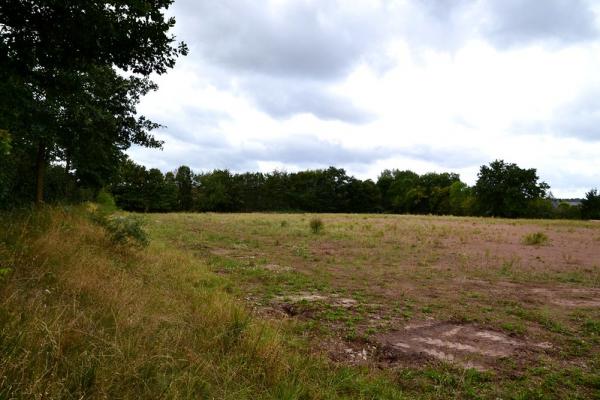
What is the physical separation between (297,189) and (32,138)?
87616mm

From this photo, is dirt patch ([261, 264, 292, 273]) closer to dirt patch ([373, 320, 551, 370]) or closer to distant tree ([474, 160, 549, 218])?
dirt patch ([373, 320, 551, 370])

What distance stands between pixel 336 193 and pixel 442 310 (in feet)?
296

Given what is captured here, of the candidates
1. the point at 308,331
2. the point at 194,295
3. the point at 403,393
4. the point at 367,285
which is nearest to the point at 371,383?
the point at 403,393

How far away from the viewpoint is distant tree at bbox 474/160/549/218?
7206 cm

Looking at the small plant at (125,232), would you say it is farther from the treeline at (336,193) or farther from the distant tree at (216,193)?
the distant tree at (216,193)

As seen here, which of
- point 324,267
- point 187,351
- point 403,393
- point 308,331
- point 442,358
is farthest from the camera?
point 324,267

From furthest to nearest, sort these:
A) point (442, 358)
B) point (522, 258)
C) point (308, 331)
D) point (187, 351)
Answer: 1. point (522, 258)
2. point (308, 331)
3. point (442, 358)
4. point (187, 351)

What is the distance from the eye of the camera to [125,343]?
3.53 meters

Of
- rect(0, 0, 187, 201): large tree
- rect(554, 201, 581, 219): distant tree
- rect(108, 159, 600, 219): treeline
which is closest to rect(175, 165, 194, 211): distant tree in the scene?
rect(108, 159, 600, 219): treeline

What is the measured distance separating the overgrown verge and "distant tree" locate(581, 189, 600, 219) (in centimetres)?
7770

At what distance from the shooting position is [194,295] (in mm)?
6570

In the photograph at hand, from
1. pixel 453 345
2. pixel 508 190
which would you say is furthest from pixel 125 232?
pixel 508 190

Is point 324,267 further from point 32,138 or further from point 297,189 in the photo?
point 297,189

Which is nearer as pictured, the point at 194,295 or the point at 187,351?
the point at 187,351
